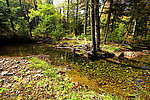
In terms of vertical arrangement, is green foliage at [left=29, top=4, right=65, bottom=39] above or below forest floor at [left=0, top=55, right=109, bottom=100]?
above

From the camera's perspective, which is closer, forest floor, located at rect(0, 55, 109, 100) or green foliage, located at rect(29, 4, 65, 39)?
forest floor, located at rect(0, 55, 109, 100)

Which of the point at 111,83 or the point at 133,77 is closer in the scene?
the point at 111,83

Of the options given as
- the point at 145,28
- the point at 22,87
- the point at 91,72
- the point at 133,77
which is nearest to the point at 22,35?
the point at 22,87

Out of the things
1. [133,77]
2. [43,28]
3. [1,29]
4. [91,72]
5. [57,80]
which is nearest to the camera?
[57,80]

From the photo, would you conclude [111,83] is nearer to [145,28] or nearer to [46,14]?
[46,14]

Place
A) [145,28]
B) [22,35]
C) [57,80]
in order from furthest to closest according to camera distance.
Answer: [145,28] → [22,35] → [57,80]

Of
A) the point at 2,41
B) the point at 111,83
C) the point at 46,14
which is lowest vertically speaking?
the point at 111,83

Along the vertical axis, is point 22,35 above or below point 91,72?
above

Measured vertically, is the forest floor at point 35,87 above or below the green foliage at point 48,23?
below

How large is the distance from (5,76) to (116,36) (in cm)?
1673

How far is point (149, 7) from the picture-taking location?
14.9 m

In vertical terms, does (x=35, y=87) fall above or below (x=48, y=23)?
below

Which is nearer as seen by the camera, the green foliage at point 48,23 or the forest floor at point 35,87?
the forest floor at point 35,87

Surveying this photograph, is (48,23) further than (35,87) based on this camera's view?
Yes
